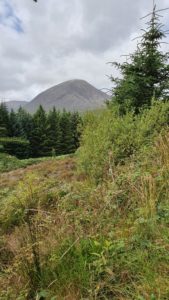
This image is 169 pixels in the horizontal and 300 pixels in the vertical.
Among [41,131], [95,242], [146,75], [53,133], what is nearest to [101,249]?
[95,242]

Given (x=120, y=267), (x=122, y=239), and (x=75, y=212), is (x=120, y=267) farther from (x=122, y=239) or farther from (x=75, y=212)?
(x=75, y=212)

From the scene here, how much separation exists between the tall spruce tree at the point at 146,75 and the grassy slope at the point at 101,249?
225 inches

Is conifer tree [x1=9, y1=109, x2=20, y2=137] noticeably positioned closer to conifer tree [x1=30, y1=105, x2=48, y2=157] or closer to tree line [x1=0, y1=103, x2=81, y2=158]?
tree line [x1=0, y1=103, x2=81, y2=158]

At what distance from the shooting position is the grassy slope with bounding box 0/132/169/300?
2008 millimetres

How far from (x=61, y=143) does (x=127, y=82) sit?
2167 cm

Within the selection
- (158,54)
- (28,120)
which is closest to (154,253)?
(158,54)

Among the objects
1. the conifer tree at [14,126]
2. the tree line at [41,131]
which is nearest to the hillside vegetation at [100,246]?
the tree line at [41,131]

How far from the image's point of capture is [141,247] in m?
2.19

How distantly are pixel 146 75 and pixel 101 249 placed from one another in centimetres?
755

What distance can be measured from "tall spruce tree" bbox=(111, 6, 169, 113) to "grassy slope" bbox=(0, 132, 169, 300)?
5704 mm

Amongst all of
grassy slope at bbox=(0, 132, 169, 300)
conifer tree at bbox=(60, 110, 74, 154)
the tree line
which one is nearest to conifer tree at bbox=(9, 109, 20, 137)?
the tree line

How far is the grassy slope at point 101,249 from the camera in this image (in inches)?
79.0

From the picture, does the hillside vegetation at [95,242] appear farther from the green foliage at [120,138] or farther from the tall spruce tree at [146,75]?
the tall spruce tree at [146,75]

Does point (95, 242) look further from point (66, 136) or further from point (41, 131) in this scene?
point (66, 136)
